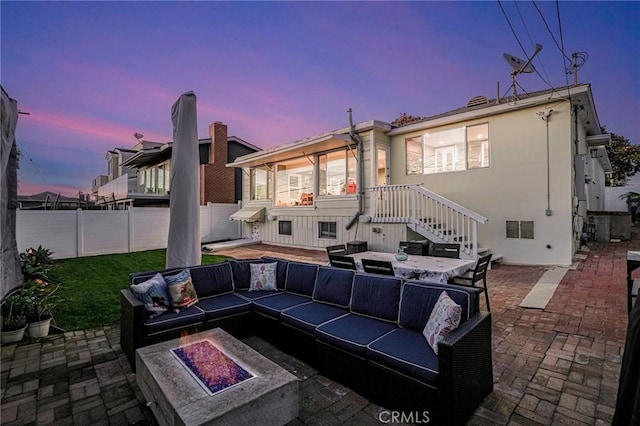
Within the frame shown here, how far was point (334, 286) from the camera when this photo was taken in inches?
155

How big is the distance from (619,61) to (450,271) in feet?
44.3

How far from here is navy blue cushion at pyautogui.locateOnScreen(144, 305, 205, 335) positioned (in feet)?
11.1

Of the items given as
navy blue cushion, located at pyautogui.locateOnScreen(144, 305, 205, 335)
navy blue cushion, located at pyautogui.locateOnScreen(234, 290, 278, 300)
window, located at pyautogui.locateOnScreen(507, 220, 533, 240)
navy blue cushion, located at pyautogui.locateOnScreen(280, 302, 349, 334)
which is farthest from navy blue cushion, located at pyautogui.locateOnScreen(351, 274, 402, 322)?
window, located at pyautogui.locateOnScreen(507, 220, 533, 240)

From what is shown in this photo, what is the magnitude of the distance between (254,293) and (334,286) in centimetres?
137

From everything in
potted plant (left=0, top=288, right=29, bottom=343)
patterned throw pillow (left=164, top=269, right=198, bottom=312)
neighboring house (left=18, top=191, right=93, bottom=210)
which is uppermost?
neighboring house (left=18, top=191, right=93, bottom=210)

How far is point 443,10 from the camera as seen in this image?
779 centimetres

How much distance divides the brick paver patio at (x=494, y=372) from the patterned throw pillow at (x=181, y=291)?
80cm

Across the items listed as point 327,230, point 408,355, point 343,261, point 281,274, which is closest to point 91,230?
point 327,230

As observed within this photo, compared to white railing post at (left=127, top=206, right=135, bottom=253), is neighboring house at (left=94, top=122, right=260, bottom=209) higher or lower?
Answer: higher

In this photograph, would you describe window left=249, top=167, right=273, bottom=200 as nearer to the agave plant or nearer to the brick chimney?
the brick chimney

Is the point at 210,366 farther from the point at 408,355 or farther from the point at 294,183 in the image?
the point at 294,183

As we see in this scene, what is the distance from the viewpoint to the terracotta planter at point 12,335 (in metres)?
3.82

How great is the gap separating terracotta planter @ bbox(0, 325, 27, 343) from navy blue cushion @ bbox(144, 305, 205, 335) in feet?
6.67

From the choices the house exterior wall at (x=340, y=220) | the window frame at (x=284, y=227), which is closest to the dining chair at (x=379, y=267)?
the house exterior wall at (x=340, y=220)
